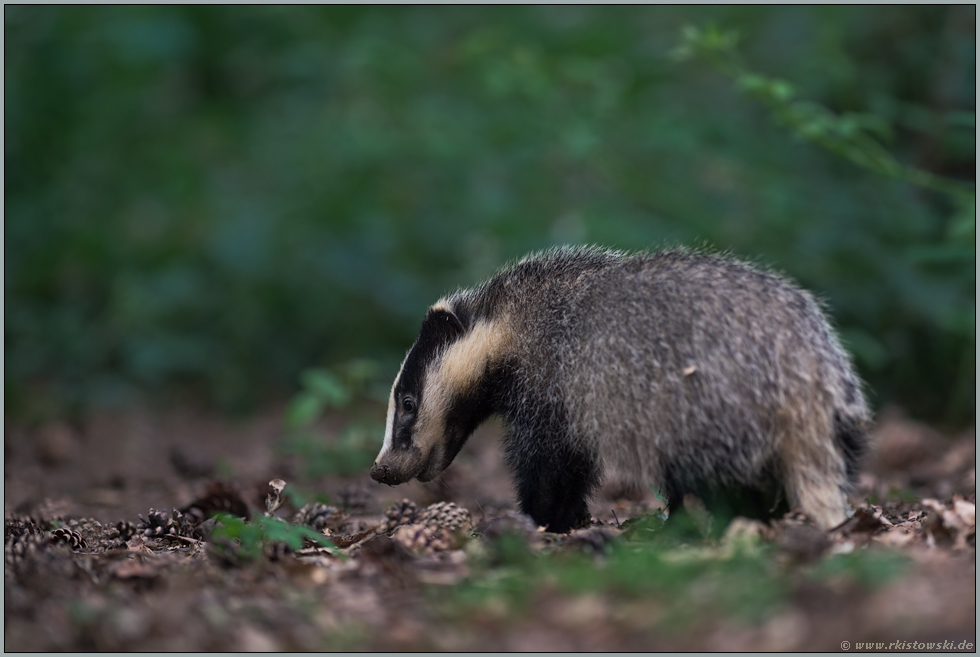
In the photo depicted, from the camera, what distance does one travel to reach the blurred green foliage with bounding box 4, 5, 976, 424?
30.8ft

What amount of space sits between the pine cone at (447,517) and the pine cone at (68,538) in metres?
1.74

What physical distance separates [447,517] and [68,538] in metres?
1.93

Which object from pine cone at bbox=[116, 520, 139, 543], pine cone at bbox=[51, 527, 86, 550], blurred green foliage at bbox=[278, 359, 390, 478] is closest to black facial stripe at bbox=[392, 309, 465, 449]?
pine cone at bbox=[116, 520, 139, 543]

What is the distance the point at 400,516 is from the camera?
5602mm

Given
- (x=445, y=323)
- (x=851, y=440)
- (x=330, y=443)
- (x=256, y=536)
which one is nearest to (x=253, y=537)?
(x=256, y=536)

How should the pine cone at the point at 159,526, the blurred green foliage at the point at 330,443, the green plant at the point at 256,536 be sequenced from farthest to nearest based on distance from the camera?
1. the blurred green foliage at the point at 330,443
2. the pine cone at the point at 159,526
3. the green plant at the point at 256,536

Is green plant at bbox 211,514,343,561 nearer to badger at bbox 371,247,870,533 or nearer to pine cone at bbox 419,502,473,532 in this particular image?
pine cone at bbox 419,502,473,532

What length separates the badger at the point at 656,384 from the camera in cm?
444

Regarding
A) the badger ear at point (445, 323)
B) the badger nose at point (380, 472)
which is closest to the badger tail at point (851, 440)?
the badger ear at point (445, 323)

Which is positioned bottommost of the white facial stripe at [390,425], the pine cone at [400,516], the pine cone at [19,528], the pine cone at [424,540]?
the pine cone at [400,516]

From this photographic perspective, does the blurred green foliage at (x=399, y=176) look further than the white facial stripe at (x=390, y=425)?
Yes

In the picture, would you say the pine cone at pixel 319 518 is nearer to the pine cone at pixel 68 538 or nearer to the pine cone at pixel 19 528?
the pine cone at pixel 68 538

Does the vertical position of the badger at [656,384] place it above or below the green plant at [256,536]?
above

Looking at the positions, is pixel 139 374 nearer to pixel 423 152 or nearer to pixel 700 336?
pixel 423 152
